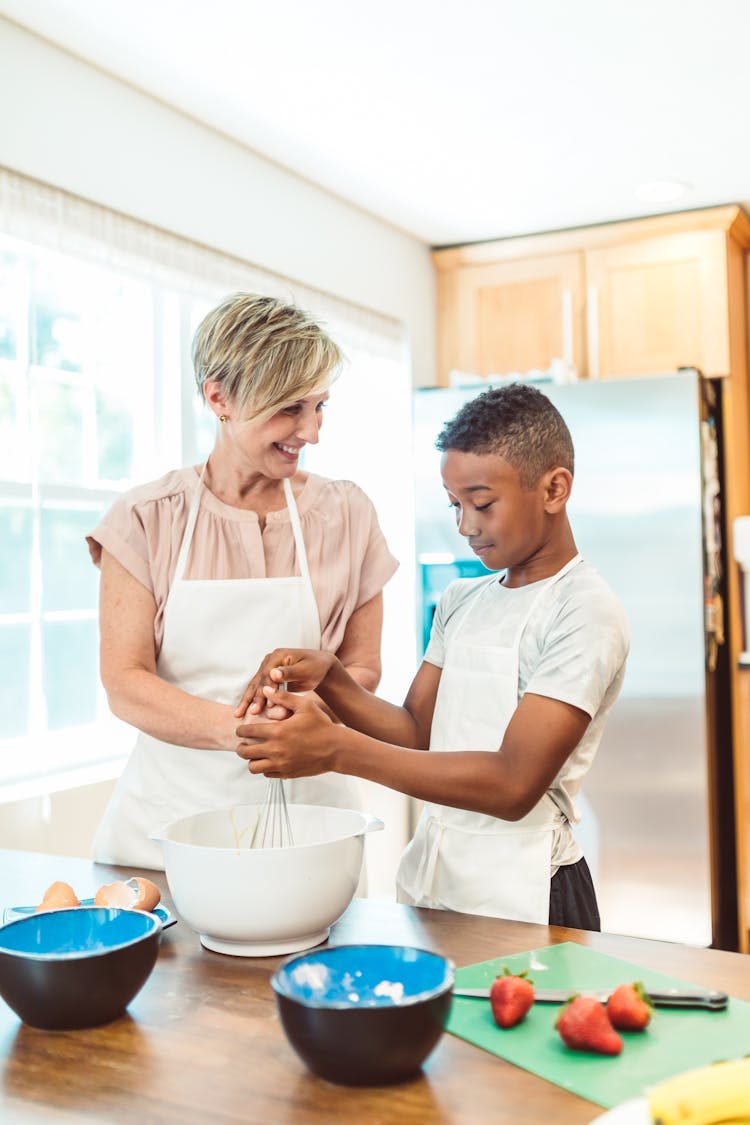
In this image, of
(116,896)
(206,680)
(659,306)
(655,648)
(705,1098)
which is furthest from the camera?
(659,306)

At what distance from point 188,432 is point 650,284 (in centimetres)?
173

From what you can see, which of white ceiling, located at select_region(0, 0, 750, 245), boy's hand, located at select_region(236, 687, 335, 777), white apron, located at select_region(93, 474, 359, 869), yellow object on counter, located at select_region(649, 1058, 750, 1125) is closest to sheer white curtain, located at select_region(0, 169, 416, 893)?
white ceiling, located at select_region(0, 0, 750, 245)

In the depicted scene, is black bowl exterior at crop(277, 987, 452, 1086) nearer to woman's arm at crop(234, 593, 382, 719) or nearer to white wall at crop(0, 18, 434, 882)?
woman's arm at crop(234, 593, 382, 719)

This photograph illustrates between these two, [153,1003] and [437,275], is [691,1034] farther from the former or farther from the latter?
[437,275]

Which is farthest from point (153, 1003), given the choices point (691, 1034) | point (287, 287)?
point (287, 287)

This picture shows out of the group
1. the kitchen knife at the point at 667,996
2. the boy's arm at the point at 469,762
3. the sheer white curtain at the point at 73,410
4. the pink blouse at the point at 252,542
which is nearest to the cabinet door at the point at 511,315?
the sheer white curtain at the point at 73,410

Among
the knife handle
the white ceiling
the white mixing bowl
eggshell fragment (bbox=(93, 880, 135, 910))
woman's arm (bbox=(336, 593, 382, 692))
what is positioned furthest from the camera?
the white ceiling

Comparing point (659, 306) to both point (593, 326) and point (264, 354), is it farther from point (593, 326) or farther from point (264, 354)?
point (264, 354)

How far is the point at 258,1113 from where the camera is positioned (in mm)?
767

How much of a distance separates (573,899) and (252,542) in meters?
0.68

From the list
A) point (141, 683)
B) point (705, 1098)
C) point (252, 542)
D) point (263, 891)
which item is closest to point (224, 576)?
point (252, 542)

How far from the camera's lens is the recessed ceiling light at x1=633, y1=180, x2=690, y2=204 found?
11.2ft

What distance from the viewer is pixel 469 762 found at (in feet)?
4.02

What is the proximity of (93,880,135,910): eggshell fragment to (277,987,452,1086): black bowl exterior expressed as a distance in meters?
0.40
